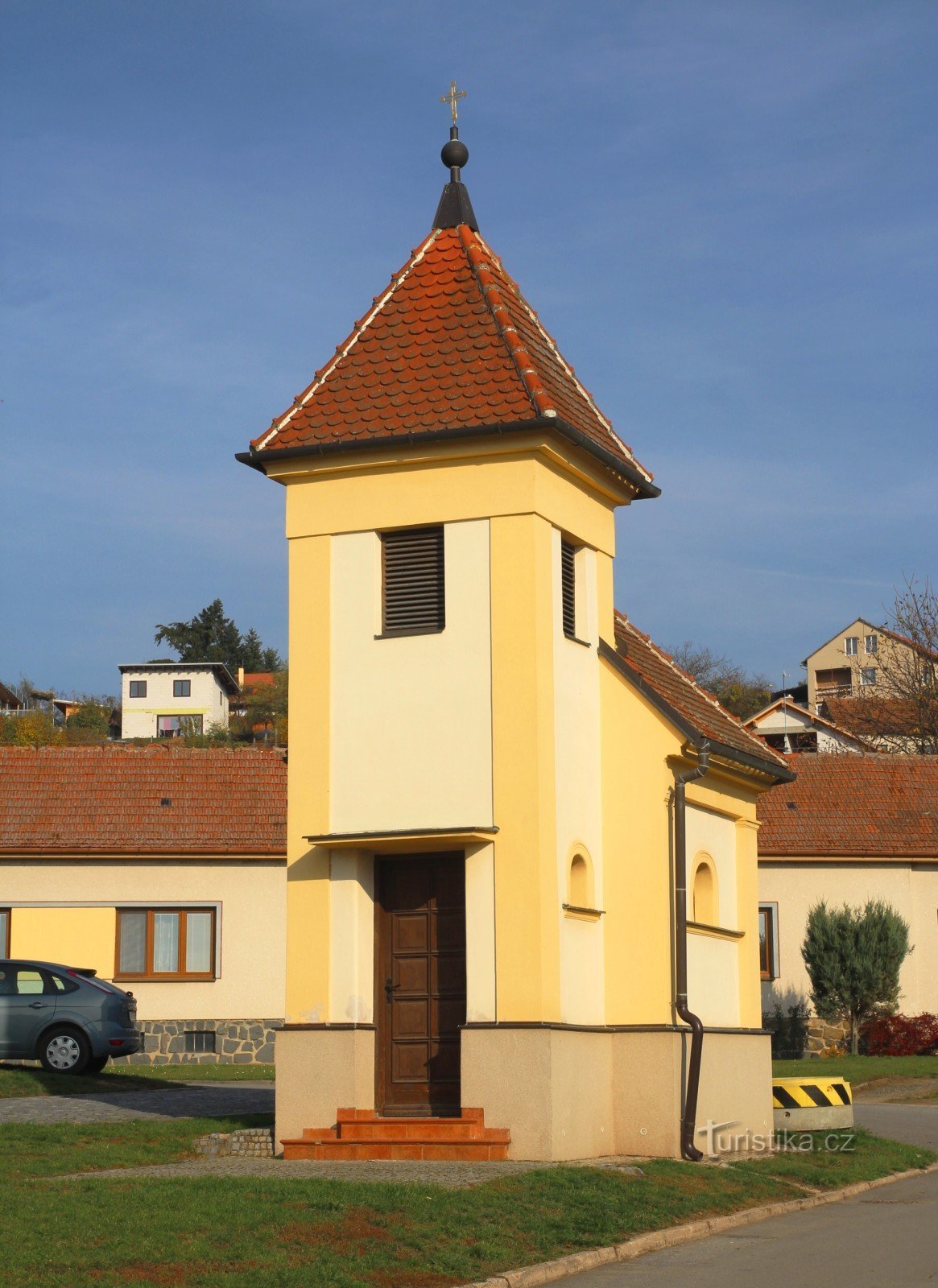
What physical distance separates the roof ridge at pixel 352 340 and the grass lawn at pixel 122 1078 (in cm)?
944

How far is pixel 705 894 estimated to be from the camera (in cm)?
1800

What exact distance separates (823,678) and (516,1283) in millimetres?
104184

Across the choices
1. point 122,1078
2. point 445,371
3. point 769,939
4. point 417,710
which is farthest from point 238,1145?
point 769,939

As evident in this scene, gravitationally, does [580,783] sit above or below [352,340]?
below

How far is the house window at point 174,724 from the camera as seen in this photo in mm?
99113

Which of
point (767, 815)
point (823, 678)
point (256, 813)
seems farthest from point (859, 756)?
point (823, 678)

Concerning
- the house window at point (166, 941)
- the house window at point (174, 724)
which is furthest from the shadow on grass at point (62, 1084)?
the house window at point (174, 724)

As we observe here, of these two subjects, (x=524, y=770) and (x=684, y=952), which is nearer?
(x=524, y=770)

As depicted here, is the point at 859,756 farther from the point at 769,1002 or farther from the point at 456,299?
the point at 456,299

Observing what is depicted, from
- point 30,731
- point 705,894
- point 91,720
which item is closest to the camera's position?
point 705,894

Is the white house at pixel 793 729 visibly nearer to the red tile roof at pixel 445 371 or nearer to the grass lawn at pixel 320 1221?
the red tile roof at pixel 445 371

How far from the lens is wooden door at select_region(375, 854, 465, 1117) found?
1584cm

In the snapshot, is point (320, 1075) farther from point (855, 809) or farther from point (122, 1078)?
point (855, 809)

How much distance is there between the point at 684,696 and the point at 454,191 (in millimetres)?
6185
